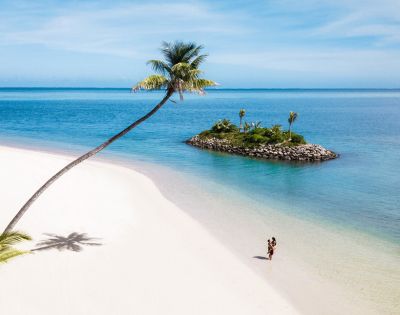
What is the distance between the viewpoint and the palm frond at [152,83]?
1875 centimetres

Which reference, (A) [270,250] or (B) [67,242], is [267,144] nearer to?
(A) [270,250]

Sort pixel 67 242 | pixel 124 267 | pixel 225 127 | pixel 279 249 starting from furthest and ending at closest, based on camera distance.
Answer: pixel 225 127 → pixel 279 249 → pixel 67 242 → pixel 124 267

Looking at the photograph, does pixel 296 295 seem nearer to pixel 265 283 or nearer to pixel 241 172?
pixel 265 283

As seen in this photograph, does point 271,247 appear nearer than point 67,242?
Yes

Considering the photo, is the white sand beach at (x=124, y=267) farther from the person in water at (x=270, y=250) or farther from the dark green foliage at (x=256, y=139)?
the dark green foliage at (x=256, y=139)

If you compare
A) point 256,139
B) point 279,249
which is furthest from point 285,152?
point 279,249

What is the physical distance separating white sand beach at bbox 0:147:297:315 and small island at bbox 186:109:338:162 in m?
29.0

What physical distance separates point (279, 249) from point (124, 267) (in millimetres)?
9850

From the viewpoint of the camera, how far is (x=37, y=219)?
2680 cm

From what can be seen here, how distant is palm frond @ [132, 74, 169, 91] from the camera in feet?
61.5

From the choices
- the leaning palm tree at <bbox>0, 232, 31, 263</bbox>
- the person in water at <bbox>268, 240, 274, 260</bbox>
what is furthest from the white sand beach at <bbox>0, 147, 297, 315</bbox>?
the leaning palm tree at <bbox>0, 232, 31, 263</bbox>

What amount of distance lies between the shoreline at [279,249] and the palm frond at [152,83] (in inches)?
441

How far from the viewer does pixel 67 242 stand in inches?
918

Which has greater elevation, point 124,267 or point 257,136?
point 257,136
